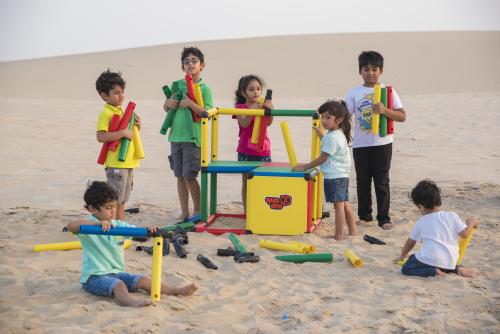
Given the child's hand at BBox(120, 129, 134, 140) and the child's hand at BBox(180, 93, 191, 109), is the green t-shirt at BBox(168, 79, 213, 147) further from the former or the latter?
the child's hand at BBox(120, 129, 134, 140)

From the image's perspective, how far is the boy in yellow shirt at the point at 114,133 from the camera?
7.03 m

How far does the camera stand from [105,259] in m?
5.40

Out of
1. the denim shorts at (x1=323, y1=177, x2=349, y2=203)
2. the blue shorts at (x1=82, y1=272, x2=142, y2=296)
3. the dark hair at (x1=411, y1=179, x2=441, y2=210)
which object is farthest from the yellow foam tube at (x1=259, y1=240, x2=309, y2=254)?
the blue shorts at (x1=82, y1=272, x2=142, y2=296)

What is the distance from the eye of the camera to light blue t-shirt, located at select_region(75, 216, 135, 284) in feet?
17.5

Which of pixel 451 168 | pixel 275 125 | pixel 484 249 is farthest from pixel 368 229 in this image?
pixel 275 125

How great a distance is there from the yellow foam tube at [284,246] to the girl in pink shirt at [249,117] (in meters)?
1.06

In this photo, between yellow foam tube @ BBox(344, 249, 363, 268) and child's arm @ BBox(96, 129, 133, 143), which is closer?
yellow foam tube @ BBox(344, 249, 363, 268)

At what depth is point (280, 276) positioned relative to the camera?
6.05 m

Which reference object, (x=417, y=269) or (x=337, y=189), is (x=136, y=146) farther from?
(x=417, y=269)

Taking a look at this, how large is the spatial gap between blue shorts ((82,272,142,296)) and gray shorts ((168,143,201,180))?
2444 millimetres

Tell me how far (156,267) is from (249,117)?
2995 mm

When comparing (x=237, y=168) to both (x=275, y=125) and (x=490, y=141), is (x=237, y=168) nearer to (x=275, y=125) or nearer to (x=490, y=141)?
(x=490, y=141)

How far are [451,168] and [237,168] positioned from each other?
18.2 ft

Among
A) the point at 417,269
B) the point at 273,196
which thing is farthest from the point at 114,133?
the point at 417,269
